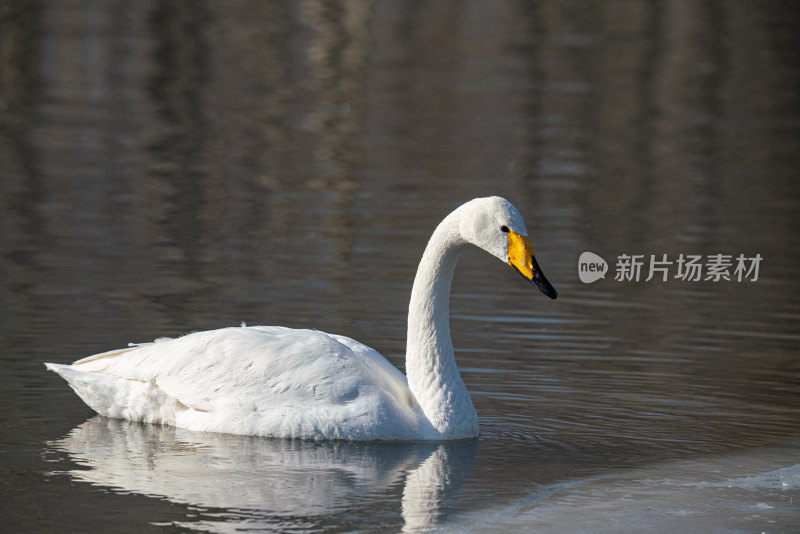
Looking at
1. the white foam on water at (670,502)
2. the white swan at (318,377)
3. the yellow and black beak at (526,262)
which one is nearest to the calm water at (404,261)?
the white foam on water at (670,502)

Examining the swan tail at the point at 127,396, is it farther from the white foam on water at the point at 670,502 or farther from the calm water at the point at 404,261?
the white foam on water at the point at 670,502

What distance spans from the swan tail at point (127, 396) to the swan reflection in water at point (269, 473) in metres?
0.09

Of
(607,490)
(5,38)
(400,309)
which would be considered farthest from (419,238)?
(5,38)

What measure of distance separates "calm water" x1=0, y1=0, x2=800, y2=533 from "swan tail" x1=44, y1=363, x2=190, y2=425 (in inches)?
6.8

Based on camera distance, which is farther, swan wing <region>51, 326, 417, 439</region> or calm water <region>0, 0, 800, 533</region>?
swan wing <region>51, 326, 417, 439</region>

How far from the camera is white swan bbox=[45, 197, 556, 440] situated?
9.26m

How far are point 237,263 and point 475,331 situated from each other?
3.69 m

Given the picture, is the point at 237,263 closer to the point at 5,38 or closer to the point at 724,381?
the point at 724,381

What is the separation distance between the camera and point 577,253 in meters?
16.7

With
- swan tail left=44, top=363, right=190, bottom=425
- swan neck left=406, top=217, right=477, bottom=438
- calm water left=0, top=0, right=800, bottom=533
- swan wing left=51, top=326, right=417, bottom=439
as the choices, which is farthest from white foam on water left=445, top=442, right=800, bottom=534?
swan tail left=44, top=363, right=190, bottom=425

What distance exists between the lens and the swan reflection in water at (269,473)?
25.5ft

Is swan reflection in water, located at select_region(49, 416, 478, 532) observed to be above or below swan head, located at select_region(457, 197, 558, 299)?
below

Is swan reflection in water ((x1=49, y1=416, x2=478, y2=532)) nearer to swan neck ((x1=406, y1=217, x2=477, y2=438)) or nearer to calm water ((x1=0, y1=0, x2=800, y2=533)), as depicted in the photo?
calm water ((x1=0, y1=0, x2=800, y2=533))

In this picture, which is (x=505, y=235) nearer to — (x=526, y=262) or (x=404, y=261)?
(x=526, y=262)
